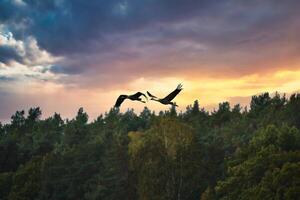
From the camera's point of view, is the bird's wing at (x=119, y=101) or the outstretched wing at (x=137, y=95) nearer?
the outstretched wing at (x=137, y=95)

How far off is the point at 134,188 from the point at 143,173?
500 cm

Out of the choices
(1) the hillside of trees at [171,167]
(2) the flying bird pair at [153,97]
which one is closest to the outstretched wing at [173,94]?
(2) the flying bird pair at [153,97]

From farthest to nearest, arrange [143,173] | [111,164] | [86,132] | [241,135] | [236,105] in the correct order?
1. [236,105]
2. [86,132]
3. [241,135]
4. [111,164]
5. [143,173]

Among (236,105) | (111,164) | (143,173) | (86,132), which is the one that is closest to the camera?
(143,173)

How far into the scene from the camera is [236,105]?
160m

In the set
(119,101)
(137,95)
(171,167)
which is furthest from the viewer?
(171,167)

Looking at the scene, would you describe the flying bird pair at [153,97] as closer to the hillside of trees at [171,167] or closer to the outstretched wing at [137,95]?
the outstretched wing at [137,95]

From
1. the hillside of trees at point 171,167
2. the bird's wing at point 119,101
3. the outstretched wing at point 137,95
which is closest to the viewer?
the outstretched wing at point 137,95

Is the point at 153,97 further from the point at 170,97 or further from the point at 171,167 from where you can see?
the point at 171,167

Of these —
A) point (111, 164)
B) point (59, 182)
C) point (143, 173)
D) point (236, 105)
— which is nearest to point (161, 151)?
point (143, 173)

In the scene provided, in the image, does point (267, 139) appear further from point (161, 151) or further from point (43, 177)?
point (43, 177)

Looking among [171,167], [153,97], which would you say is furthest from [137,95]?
[171,167]

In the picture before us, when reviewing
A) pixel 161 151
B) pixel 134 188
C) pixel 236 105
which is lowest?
pixel 134 188

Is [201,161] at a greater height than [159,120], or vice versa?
[159,120]
